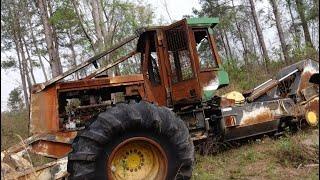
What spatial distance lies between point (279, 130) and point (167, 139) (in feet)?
13.4

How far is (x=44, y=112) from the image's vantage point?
22.7 ft

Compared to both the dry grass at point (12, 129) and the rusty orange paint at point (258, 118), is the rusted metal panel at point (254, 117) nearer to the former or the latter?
the rusty orange paint at point (258, 118)

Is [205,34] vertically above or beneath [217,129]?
above

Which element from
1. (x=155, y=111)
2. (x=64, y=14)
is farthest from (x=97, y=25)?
(x=155, y=111)

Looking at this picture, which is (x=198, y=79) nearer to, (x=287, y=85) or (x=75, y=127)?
(x=75, y=127)

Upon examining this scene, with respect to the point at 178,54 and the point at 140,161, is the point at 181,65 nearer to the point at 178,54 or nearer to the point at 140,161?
the point at 178,54

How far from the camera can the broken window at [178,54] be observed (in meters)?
7.95

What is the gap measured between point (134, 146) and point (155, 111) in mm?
525

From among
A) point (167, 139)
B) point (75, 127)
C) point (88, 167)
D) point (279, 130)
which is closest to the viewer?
point (88, 167)

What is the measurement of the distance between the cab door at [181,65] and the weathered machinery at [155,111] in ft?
0.06

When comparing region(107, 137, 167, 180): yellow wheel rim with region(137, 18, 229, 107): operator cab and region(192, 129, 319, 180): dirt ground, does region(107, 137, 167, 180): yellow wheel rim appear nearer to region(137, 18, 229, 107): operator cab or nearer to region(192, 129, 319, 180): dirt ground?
region(192, 129, 319, 180): dirt ground

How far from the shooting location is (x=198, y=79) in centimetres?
779

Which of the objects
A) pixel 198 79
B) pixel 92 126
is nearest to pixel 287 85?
pixel 198 79

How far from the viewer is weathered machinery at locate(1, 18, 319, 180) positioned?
19.1 ft
